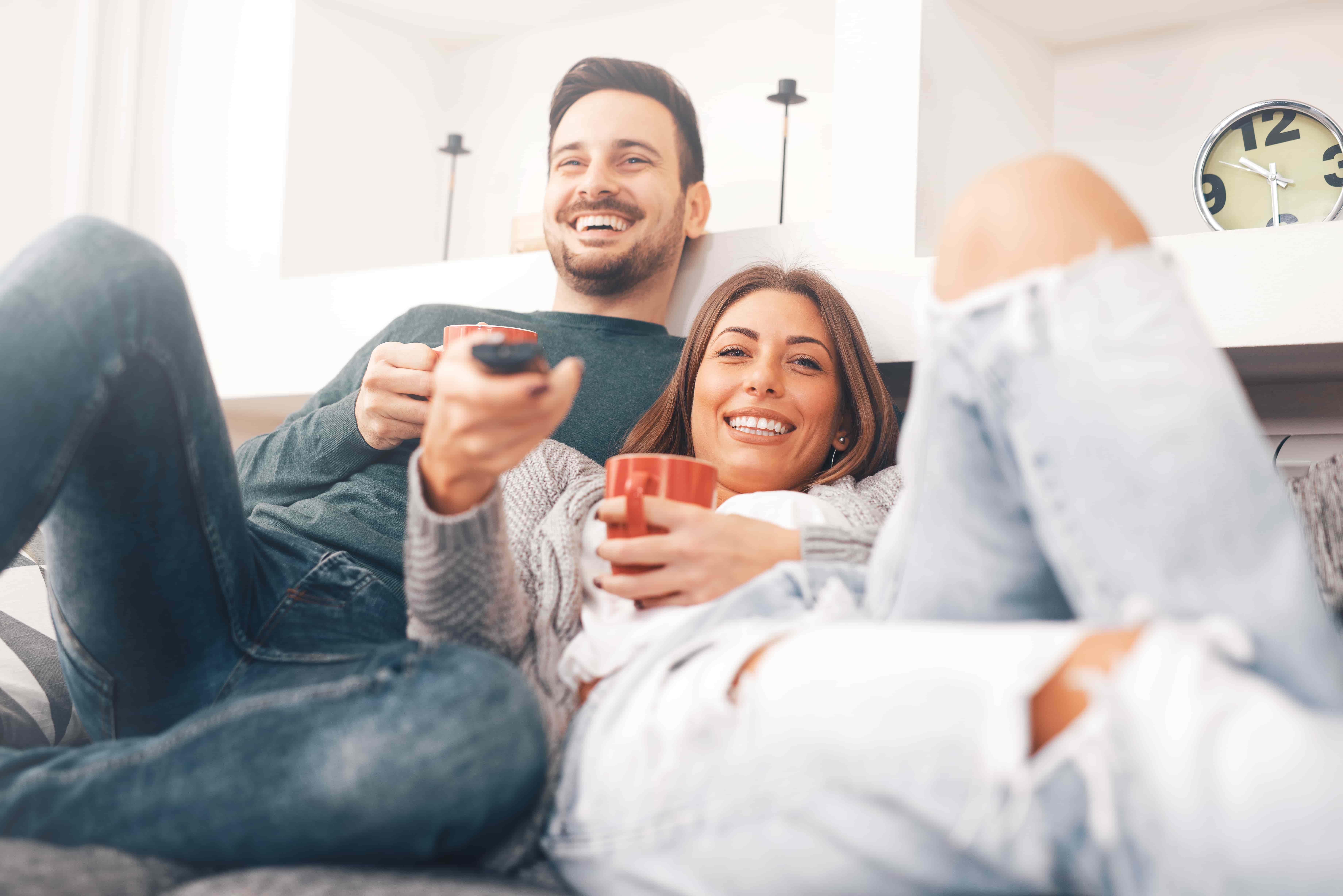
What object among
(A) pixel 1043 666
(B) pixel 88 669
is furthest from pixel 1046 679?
(B) pixel 88 669

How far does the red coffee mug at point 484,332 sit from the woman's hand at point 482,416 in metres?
0.26

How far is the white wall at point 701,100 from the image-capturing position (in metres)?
2.61

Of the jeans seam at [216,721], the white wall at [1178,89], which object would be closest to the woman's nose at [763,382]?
the jeans seam at [216,721]

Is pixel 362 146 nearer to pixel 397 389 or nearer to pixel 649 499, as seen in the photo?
pixel 397 389

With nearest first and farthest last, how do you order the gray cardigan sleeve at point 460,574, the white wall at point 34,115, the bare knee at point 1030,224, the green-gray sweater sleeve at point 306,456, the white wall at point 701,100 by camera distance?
the bare knee at point 1030,224, the gray cardigan sleeve at point 460,574, the green-gray sweater sleeve at point 306,456, the white wall at point 701,100, the white wall at point 34,115

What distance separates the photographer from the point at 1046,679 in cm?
57

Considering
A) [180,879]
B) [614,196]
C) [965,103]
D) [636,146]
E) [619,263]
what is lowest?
[180,879]

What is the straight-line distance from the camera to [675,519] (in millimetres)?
938

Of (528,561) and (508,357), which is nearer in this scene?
(508,357)

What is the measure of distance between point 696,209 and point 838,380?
0.58m

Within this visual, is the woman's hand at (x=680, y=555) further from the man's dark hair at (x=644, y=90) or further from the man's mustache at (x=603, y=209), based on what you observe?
the man's dark hair at (x=644, y=90)

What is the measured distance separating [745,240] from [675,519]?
39.0 inches

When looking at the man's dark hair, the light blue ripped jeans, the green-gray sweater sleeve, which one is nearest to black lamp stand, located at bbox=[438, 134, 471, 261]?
the man's dark hair

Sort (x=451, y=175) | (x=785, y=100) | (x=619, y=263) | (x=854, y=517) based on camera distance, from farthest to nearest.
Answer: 1. (x=451, y=175)
2. (x=785, y=100)
3. (x=619, y=263)
4. (x=854, y=517)
